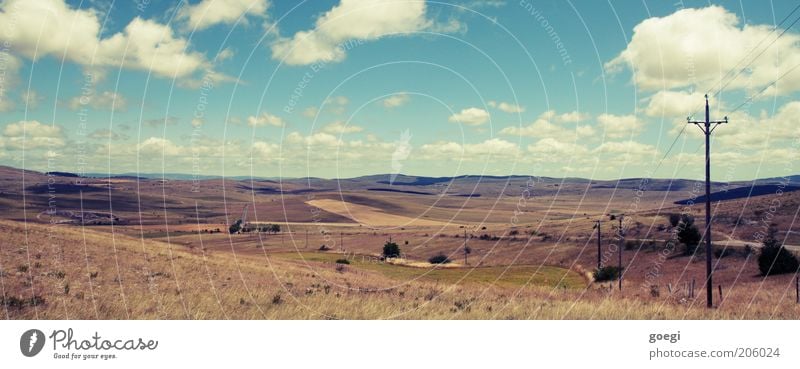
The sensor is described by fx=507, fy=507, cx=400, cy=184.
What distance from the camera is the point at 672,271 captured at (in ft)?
254

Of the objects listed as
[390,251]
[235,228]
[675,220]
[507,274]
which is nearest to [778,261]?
[507,274]

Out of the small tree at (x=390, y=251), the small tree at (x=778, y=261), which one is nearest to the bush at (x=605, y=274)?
the small tree at (x=778, y=261)

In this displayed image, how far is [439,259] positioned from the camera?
123m

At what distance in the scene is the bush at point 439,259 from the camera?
119938 millimetres

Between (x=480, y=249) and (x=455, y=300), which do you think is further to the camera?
(x=480, y=249)

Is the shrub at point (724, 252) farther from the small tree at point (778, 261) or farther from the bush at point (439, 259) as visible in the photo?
the bush at point (439, 259)

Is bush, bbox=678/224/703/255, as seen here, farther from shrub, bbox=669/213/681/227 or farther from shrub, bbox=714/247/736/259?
shrub, bbox=669/213/681/227

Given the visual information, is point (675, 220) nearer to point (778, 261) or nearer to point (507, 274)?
point (507, 274)

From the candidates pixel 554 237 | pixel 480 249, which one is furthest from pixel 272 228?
pixel 554 237

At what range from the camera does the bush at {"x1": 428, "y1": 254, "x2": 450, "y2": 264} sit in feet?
393
